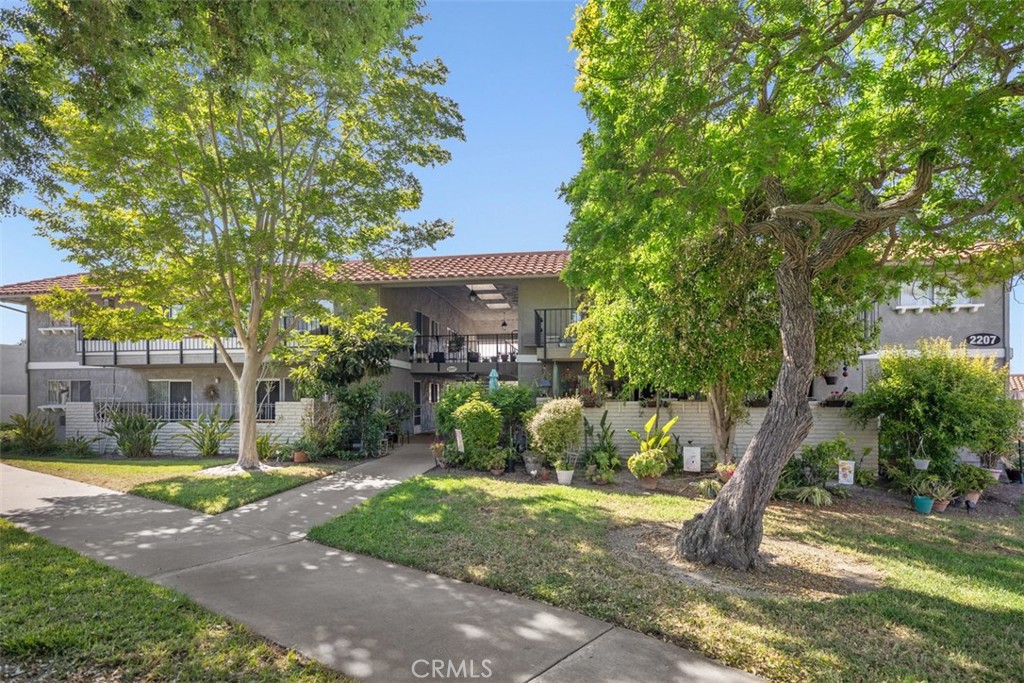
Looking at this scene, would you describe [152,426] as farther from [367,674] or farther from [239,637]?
[367,674]

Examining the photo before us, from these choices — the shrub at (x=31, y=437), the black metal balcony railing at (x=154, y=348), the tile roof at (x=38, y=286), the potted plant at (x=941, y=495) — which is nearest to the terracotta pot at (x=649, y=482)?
the potted plant at (x=941, y=495)

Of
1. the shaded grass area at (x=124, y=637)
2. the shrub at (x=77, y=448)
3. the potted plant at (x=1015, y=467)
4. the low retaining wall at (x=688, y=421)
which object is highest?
the low retaining wall at (x=688, y=421)

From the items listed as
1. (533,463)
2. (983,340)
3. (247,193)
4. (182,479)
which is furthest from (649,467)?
(983,340)

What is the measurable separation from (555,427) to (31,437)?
1673 cm

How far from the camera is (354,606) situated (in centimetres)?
479

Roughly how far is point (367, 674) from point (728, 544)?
431 centimetres

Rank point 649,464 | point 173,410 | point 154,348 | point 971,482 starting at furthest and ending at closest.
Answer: point 154,348
point 173,410
point 649,464
point 971,482

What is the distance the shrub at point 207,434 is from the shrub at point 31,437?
172 inches

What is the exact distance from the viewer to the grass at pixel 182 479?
369 inches

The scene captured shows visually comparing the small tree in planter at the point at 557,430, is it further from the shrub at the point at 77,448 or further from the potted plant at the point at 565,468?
the shrub at the point at 77,448

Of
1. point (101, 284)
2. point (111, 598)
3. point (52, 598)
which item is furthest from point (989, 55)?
point (101, 284)

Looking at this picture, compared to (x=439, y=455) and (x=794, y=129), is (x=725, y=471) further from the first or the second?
(x=794, y=129)

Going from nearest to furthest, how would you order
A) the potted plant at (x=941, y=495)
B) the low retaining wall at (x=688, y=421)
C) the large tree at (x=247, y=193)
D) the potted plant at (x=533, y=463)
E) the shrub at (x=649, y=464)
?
the potted plant at (x=941, y=495) → the large tree at (x=247, y=193) → the shrub at (x=649, y=464) → the potted plant at (x=533, y=463) → the low retaining wall at (x=688, y=421)

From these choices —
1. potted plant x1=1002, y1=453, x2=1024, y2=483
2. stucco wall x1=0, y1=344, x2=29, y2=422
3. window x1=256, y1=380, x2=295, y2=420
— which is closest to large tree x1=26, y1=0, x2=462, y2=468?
window x1=256, y1=380, x2=295, y2=420
